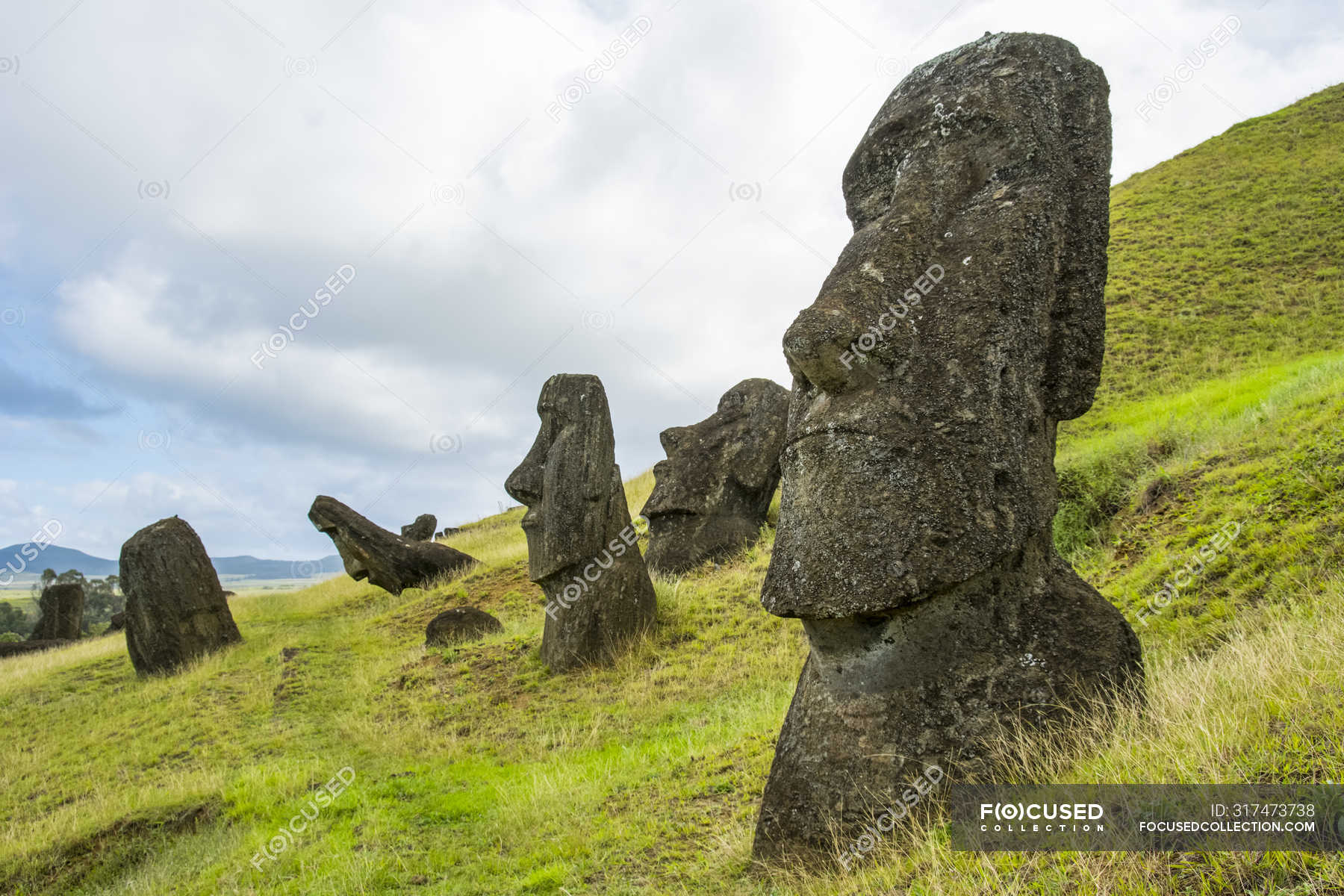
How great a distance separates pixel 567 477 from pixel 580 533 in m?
0.79

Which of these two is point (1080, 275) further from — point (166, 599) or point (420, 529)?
point (420, 529)

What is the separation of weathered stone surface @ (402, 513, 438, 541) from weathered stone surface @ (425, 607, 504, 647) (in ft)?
48.1

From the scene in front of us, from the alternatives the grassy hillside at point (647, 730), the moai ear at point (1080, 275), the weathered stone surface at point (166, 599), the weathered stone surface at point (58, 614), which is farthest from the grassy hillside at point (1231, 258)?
the weathered stone surface at point (58, 614)

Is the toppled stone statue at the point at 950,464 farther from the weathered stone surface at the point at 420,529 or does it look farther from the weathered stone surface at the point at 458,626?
the weathered stone surface at the point at 420,529

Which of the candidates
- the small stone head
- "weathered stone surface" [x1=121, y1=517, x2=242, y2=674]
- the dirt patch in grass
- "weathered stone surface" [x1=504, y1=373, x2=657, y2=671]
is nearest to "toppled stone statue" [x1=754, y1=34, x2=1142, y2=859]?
the dirt patch in grass

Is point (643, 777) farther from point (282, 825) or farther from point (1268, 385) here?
point (1268, 385)

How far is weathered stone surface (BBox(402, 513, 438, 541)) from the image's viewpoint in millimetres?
28562

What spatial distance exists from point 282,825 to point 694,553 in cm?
891

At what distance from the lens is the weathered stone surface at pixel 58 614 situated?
2652 centimetres

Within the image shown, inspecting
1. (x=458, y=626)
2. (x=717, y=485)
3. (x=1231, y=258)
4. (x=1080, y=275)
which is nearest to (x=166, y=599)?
(x=458, y=626)

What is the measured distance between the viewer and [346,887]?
528 centimetres

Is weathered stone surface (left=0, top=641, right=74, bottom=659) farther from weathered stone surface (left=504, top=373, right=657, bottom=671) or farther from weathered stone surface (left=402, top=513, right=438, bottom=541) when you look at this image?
weathered stone surface (left=504, top=373, right=657, bottom=671)

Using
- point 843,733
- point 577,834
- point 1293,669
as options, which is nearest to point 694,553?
point 577,834

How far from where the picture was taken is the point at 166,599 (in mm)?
15734
